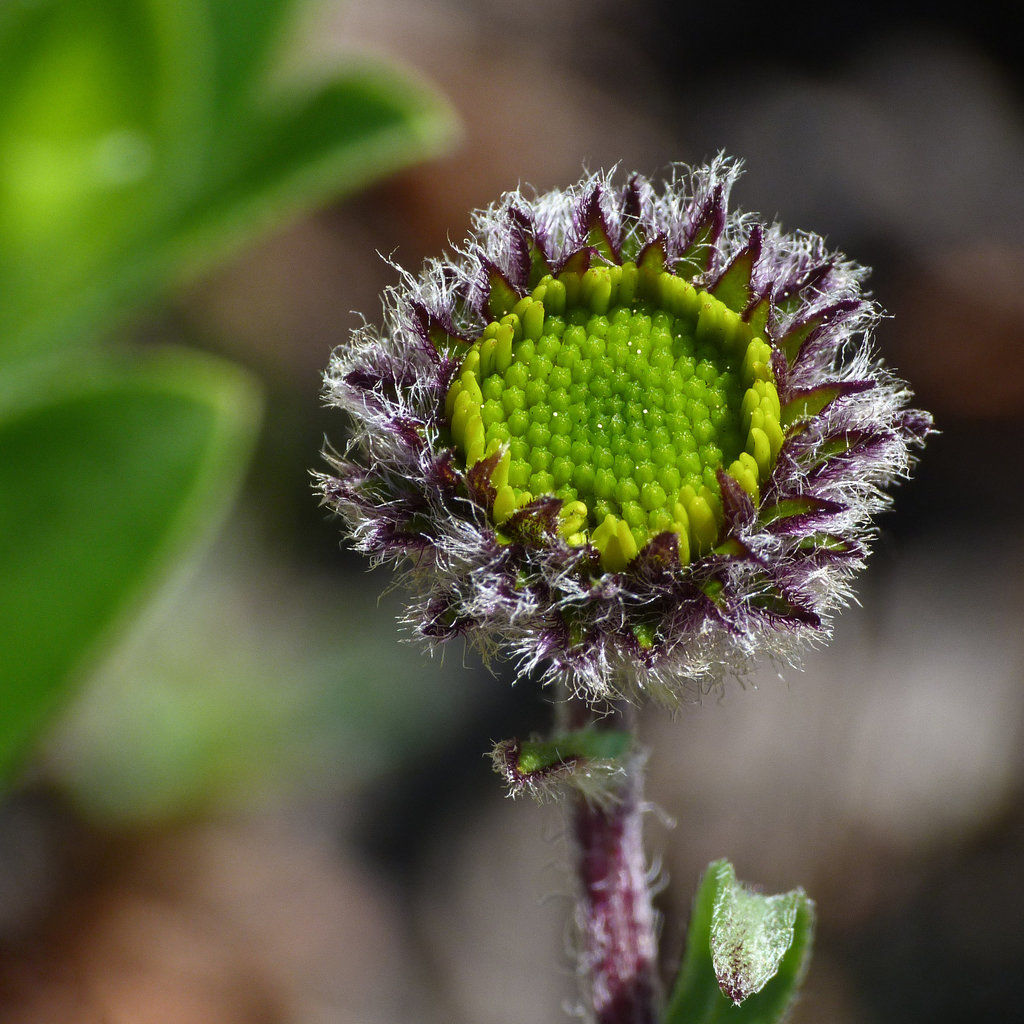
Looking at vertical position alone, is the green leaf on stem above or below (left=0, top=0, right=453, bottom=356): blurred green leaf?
below

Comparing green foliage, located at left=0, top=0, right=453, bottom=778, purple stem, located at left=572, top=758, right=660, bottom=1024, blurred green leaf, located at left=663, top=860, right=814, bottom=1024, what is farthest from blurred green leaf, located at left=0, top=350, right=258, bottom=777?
blurred green leaf, located at left=663, top=860, right=814, bottom=1024

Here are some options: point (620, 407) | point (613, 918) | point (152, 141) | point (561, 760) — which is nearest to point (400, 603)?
point (152, 141)

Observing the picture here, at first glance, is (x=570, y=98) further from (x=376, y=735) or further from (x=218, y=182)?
(x=376, y=735)

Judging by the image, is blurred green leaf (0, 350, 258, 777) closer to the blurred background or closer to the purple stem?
the blurred background

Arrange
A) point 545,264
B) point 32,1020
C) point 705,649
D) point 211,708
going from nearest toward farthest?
point 705,649 → point 545,264 → point 32,1020 → point 211,708

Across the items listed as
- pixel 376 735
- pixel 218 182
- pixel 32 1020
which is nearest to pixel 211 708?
pixel 376 735
